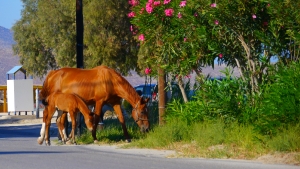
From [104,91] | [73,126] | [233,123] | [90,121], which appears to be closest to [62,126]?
[73,126]

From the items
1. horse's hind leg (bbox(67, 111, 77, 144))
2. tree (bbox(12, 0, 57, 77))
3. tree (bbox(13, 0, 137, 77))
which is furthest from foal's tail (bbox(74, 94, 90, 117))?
tree (bbox(12, 0, 57, 77))

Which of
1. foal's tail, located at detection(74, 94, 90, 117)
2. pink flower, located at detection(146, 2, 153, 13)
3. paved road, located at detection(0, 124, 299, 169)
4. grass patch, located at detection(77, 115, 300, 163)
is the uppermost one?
pink flower, located at detection(146, 2, 153, 13)

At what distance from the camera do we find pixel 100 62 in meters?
A: 38.2

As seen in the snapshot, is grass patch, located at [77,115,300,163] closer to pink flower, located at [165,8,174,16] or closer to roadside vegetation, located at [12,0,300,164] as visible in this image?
roadside vegetation, located at [12,0,300,164]

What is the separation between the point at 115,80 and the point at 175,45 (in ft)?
5.60

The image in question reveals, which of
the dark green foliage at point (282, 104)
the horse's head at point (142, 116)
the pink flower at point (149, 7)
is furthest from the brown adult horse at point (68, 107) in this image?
the dark green foliage at point (282, 104)

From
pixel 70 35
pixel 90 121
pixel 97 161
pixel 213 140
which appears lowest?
pixel 97 161

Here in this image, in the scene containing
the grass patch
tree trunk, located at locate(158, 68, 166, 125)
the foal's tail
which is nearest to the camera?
the grass patch

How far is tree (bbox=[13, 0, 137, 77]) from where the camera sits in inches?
1464

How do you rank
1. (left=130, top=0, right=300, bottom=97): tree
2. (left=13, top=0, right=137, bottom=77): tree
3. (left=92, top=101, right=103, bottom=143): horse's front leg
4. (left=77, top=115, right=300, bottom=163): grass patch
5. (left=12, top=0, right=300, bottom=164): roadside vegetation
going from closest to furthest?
(left=77, top=115, right=300, bottom=163): grass patch < (left=12, top=0, right=300, bottom=164): roadside vegetation < (left=130, top=0, right=300, bottom=97): tree < (left=92, top=101, right=103, bottom=143): horse's front leg < (left=13, top=0, right=137, bottom=77): tree

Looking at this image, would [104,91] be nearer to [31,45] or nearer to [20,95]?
[20,95]

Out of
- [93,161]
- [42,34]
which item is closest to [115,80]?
[93,161]

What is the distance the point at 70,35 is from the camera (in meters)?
40.8

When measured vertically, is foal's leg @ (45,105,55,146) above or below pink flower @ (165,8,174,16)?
below
